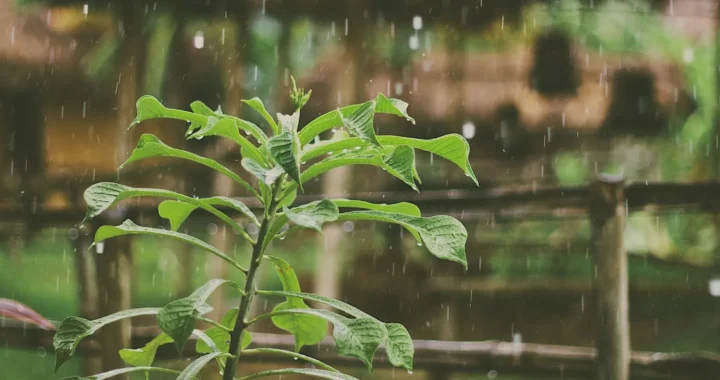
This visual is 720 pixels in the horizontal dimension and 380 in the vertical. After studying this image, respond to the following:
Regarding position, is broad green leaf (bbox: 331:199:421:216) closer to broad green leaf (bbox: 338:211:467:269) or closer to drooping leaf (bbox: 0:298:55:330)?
broad green leaf (bbox: 338:211:467:269)

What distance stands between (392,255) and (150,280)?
4977mm

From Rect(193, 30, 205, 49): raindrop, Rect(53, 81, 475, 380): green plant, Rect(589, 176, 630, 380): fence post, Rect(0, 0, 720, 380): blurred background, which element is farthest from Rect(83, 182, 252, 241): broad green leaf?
Rect(193, 30, 205, 49): raindrop

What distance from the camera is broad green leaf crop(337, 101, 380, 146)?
579mm

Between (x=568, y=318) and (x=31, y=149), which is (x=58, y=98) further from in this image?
(x=568, y=318)

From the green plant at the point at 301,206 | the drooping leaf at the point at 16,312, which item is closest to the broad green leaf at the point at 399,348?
the green plant at the point at 301,206

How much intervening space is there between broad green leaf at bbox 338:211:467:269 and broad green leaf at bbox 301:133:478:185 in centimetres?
5

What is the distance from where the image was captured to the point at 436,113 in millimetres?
5551

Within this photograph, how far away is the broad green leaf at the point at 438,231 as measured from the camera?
610 millimetres

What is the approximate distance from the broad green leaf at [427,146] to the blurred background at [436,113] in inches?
131

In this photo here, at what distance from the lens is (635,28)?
6449 millimetres

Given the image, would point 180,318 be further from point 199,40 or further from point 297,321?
point 199,40

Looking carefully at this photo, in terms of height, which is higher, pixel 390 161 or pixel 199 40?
pixel 199 40

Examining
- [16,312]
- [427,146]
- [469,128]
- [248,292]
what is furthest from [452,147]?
[469,128]

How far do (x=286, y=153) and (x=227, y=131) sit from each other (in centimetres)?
11
